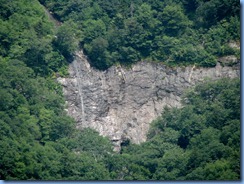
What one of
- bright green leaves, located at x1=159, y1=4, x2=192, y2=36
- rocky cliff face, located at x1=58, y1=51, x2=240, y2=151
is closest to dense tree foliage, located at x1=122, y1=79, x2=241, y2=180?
rocky cliff face, located at x1=58, y1=51, x2=240, y2=151

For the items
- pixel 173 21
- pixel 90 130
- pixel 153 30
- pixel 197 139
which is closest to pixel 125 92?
pixel 153 30

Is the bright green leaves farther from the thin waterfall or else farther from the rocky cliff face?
the thin waterfall

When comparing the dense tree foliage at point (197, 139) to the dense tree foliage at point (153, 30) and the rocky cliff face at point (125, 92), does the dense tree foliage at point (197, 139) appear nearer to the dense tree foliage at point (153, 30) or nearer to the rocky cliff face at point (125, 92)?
the rocky cliff face at point (125, 92)

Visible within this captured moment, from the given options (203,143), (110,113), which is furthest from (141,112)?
(203,143)

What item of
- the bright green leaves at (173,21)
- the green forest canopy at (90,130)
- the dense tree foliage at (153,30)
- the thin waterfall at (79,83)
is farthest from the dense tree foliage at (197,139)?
the bright green leaves at (173,21)

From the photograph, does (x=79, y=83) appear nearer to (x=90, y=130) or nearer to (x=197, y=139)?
(x=90, y=130)

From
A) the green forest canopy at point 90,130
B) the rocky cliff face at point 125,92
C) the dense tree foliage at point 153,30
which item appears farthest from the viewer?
the dense tree foliage at point 153,30
